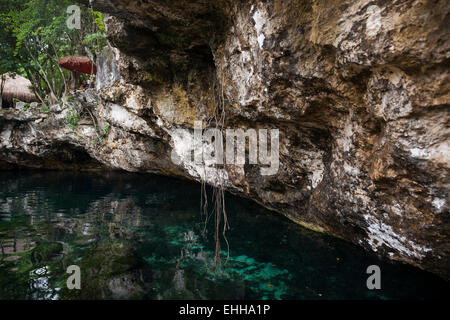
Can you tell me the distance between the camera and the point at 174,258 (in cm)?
520

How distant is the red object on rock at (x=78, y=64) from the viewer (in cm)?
1164

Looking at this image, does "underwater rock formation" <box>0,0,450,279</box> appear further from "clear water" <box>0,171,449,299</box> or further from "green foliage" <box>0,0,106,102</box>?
"green foliage" <box>0,0,106,102</box>

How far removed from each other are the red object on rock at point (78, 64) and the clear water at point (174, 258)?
6.26 metres

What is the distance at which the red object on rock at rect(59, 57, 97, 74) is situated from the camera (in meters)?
11.6

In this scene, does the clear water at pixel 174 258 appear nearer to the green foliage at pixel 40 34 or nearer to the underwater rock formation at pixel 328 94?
the underwater rock formation at pixel 328 94

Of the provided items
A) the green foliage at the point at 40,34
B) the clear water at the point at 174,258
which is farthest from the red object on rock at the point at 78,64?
the clear water at the point at 174,258

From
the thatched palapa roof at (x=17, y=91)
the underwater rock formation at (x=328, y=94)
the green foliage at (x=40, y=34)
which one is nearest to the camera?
the underwater rock formation at (x=328, y=94)

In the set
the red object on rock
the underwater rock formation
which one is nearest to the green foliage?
the red object on rock

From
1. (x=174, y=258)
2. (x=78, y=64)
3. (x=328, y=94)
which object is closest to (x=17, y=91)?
(x=78, y=64)

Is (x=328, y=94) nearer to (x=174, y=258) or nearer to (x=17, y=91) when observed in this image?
(x=174, y=258)

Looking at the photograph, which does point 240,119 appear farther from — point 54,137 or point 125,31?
point 54,137

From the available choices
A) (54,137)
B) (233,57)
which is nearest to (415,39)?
(233,57)

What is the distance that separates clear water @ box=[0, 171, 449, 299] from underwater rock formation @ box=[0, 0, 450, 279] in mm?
550

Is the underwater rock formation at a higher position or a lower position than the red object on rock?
lower
